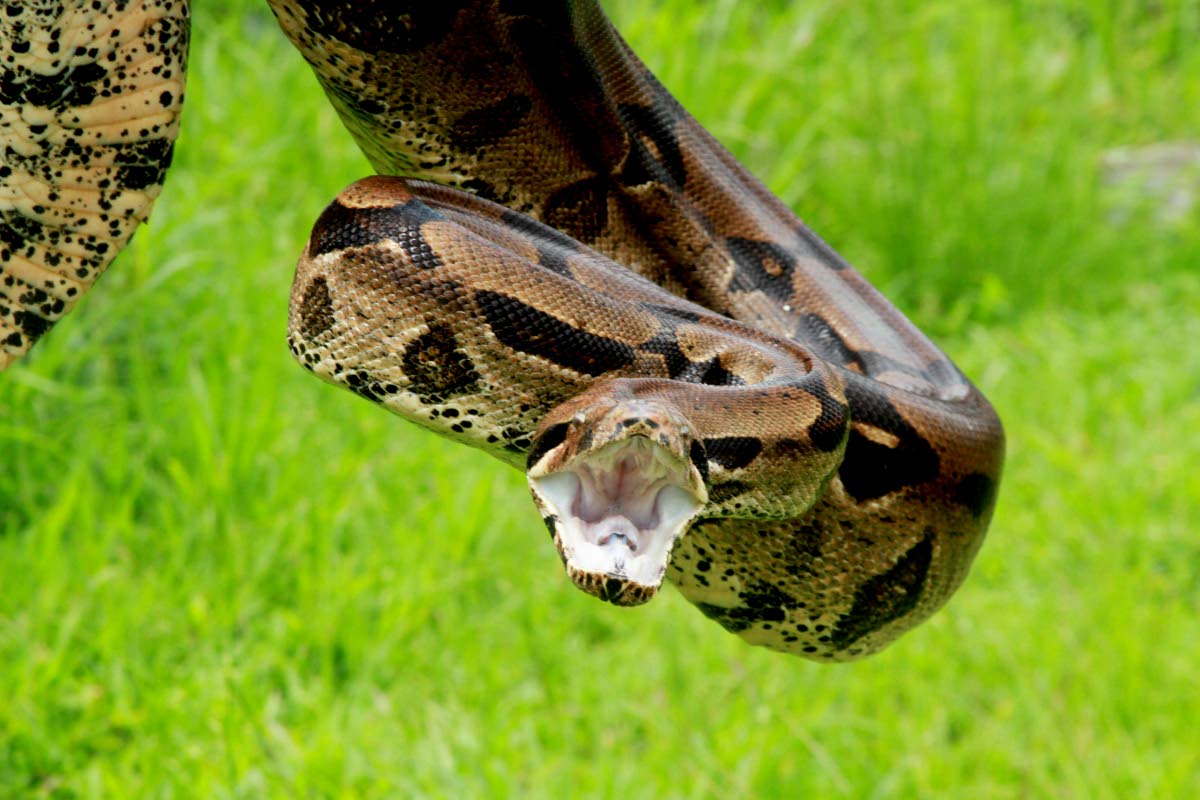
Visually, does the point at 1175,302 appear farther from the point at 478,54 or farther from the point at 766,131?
the point at 478,54

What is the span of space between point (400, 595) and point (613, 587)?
148 inches

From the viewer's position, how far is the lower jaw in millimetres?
2189

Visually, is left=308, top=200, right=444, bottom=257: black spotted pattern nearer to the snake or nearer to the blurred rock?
the snake

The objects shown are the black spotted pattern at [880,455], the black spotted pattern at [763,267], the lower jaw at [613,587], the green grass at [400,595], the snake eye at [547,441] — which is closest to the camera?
the lower jaw at [613,587]

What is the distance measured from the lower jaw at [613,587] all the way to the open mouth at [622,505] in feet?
0.08

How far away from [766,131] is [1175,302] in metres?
2.75

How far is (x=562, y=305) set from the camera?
2652mm

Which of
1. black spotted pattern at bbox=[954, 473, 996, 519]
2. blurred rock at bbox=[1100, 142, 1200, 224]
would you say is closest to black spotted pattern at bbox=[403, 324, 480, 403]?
black spotted pattern at bbox=[954, 473, 996, 519]

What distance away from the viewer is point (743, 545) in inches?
123

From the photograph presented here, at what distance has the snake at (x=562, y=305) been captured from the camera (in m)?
2.51

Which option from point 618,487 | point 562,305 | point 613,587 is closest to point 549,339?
point 562,305

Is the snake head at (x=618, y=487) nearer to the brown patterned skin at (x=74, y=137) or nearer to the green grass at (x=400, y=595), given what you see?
the brown patterned skin at (x=74, y=137)

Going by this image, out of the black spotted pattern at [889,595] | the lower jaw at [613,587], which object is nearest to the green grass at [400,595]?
the black spotted pattern at [889,595]

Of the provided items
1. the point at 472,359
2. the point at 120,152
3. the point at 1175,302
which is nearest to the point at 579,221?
the point at 472,359
